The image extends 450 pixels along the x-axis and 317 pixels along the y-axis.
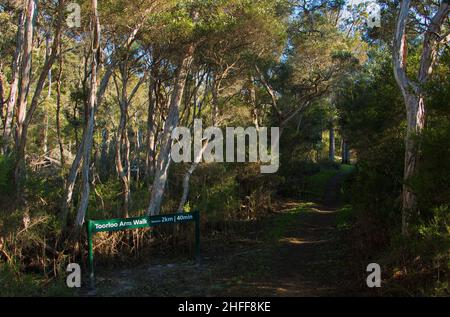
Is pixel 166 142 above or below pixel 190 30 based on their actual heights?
below

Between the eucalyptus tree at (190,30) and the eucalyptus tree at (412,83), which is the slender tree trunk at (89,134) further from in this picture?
the eucalyptus tree at (412,83)

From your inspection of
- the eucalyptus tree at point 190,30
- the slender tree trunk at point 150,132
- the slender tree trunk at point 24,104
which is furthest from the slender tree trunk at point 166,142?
the slender tree trunk at point 24,104

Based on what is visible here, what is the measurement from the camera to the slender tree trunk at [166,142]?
1186cm

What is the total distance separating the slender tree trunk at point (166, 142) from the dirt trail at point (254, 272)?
1872mm

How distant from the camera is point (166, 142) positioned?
39.9 feet

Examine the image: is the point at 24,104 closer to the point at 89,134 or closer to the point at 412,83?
the point at 89,134

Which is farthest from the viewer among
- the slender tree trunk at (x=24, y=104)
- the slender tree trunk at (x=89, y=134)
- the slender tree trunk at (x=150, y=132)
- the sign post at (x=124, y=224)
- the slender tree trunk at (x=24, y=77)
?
the slender tree trunk at (x=150, y=132)

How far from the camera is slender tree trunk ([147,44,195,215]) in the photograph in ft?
38.9

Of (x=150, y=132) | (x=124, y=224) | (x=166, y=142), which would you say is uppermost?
(x=150, y=132)

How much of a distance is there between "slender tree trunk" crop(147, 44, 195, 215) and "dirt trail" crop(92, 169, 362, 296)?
6.14ft

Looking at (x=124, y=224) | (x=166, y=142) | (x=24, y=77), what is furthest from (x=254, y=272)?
(x=24, y=77)

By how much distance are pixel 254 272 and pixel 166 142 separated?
15.6ft

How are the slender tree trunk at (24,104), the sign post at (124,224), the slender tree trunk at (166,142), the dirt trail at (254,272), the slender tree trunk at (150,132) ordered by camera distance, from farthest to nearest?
the slender tree trunk at (150,132)
the slender tree trunk at (166,142)
the slender tree trunk at (24,104)
the sign post at (124,224)
the dirt trail at (254,272)

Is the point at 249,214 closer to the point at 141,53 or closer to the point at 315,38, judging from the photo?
the point at 141,53
